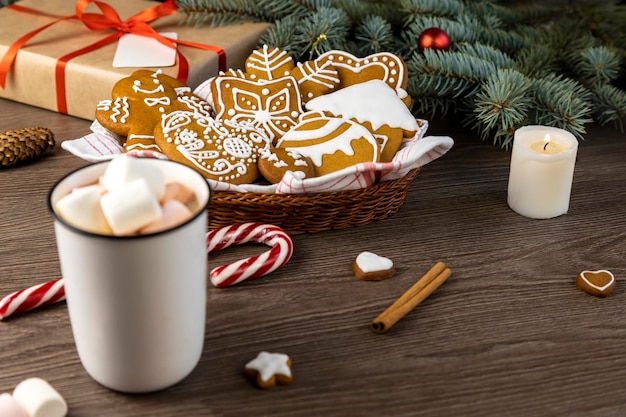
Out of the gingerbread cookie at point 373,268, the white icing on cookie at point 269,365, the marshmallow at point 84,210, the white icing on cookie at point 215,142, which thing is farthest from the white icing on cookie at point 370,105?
the marshmallow at point 84,210

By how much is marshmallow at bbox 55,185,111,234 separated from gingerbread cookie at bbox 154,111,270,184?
1.10ft

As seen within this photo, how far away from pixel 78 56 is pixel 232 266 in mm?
618

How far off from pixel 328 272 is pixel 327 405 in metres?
0.25

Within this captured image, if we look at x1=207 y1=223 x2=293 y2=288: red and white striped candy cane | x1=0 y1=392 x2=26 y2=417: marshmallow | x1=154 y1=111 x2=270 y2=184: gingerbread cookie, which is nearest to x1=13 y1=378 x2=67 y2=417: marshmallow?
x1=0 y1=392 x2=26 y2=417: marshmallow

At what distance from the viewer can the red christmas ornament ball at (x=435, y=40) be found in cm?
143

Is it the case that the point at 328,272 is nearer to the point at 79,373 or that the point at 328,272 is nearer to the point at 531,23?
the point at 79,373

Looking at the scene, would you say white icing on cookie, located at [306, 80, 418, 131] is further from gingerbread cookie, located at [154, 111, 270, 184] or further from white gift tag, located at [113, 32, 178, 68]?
white gift tag, located at [113, 32, 178, 68]

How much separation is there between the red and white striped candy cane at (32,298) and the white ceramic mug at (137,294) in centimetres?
14

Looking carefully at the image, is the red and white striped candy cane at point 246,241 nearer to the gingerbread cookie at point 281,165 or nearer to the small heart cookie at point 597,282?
the gingerbread cookie at point 281,165

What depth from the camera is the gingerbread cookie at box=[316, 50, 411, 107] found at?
4.23 ft

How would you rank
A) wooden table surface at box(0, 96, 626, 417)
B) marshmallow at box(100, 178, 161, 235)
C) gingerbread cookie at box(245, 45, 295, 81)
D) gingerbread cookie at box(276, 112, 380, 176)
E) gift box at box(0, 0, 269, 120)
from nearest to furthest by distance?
1. marshmallow at box(100, 178, 161, 235)
2. wooden table surface at box(0, 96, 626, 417)
3. gingerbread cookie at box(276, 112, 380, 176)
4. gingerbread cookie at box(245, 45, 295, 81)
5. gift box at box(0, 0, 269, 120)

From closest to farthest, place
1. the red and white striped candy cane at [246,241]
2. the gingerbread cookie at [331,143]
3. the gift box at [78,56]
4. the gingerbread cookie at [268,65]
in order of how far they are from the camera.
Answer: the red and white striped candy cane at [246,241]
the gingerbread cookie at [331,143]
the gingerbread cookie at [268,65]
the gift box at [78,56]

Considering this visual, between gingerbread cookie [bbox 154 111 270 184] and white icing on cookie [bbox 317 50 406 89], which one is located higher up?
white icing on cookie [bbox 317 50 406 89]

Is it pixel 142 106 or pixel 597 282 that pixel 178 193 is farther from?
pixel 597 282
